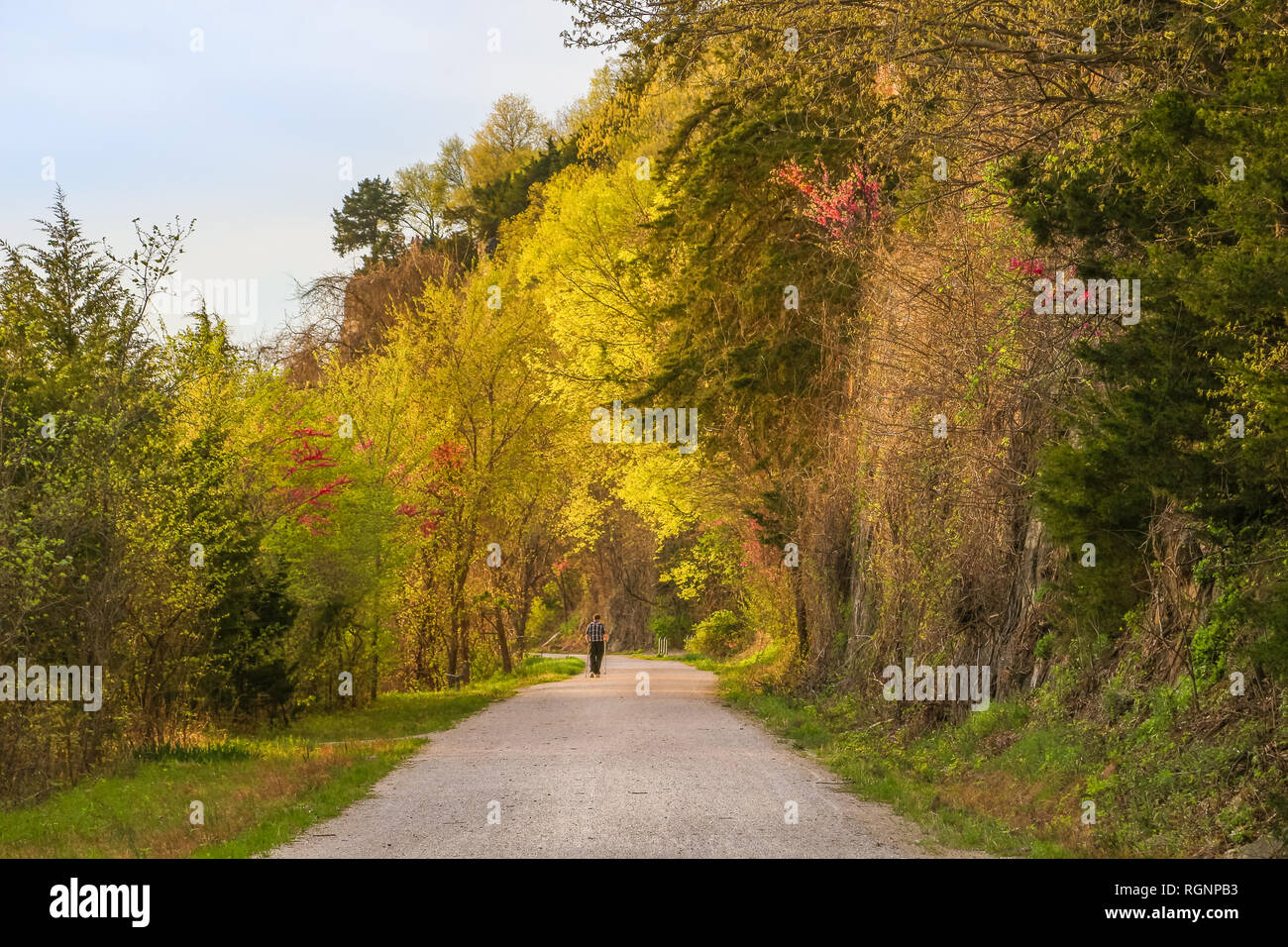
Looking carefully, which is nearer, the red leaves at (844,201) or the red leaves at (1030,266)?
the red leaves at (1030,266)

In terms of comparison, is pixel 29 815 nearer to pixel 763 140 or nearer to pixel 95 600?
pixel 95 600

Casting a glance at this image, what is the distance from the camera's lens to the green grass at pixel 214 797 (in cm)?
970

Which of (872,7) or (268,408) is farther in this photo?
(268,408)

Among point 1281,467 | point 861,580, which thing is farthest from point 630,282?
point 1281,467

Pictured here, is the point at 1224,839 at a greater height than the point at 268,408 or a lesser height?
lesser

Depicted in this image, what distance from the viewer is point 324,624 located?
868 inches

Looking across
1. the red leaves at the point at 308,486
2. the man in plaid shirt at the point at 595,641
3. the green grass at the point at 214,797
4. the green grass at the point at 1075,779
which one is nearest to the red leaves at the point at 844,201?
the green grass at the point at 1075,779

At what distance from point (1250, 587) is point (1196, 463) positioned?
1597 millimetres

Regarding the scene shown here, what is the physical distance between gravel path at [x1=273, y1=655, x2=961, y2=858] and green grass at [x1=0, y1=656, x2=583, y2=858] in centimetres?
42

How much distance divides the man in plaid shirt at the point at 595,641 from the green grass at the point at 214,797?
13.4 m

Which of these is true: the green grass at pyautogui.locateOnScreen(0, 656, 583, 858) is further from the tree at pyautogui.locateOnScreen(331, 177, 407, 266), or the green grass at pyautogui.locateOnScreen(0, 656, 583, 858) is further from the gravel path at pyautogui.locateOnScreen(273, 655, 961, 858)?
the tree at pyautogui.locateOnScreen(331, 177, 407, 266)

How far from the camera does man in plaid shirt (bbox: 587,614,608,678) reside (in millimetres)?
32688

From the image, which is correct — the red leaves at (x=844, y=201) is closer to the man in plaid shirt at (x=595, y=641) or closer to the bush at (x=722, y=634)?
the man in plaid shirt at (x=595, y=641)

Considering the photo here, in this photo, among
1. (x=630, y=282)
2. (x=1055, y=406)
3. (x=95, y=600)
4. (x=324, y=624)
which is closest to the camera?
(x=1055, y=406)
